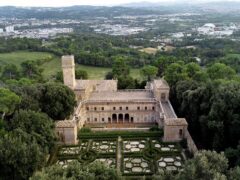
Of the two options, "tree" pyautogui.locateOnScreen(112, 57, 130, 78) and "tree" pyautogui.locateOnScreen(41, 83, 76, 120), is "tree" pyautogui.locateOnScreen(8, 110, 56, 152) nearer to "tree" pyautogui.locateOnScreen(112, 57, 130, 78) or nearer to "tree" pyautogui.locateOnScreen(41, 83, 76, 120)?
"tree" pyautogui.locateOnScreen(41, 83, 76, 120)

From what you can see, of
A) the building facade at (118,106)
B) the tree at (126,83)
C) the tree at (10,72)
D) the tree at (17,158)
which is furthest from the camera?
the tree at (10,72)

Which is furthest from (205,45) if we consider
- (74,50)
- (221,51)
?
(74,50)

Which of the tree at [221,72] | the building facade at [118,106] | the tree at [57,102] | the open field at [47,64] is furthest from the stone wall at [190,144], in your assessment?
the open field at [47,64]

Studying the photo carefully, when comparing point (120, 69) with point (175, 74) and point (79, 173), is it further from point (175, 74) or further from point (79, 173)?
point (79, 173)

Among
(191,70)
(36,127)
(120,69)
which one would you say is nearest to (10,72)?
(120,69)

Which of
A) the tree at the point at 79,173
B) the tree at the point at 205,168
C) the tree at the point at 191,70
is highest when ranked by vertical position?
the tree at the point at 191,70

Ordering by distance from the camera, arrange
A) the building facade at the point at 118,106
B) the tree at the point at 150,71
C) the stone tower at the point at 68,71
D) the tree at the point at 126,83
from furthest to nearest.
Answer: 1. the tree at the point at 150,71
2. the tree at the point at 126,83
3. the stone tower at the point at 68,71
4. the building facade at the point at 118,106

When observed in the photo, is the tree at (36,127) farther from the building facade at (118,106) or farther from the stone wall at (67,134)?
the building facade at (118,106)
